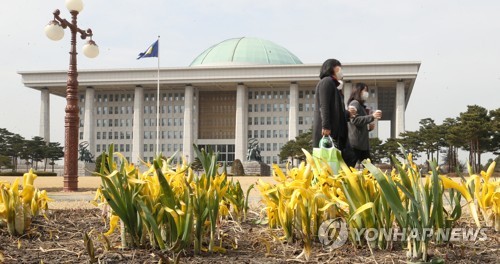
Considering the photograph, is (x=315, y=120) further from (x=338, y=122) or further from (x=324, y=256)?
(x=324, y=256)

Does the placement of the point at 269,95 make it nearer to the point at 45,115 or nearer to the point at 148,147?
the point at 148,147

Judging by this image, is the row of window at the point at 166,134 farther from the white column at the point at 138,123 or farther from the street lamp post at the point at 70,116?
the street lamp post at the point at 70,116

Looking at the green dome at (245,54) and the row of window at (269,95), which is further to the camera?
the green dome at (245,54)

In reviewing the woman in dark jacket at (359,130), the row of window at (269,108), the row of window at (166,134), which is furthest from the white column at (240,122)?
the woman in dark jacket at (359,130)

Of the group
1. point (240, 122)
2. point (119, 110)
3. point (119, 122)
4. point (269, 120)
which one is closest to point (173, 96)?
point (119, 110)

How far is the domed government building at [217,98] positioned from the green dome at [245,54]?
0.58 ft

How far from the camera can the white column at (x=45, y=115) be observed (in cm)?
7856

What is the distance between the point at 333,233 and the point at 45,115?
8452 cm

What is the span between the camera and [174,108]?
8656 centimetres

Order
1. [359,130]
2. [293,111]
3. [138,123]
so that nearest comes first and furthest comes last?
[359,130] < [293,111] < [138,123]

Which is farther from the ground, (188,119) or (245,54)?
(245,54)

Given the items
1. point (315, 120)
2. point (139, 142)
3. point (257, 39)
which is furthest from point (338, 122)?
point (257, 39)

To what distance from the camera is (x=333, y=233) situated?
9.23 ft

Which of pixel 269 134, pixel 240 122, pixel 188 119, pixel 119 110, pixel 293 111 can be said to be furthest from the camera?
pixel 119 110
